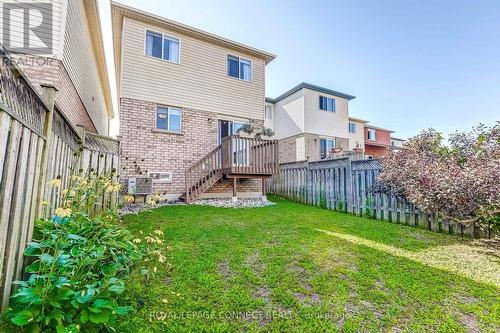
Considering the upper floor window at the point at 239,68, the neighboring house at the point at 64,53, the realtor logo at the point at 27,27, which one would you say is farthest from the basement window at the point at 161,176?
the upper floor window at the point at 239,68

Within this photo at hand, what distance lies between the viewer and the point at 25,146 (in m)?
1.80

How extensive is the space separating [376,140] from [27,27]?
28.1 meters

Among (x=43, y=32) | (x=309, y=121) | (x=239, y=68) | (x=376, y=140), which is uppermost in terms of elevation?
(x=239, y=68)

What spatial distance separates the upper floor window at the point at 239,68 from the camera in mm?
10695

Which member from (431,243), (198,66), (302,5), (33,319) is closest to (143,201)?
(198,66)

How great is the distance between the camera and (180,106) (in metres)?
9.38

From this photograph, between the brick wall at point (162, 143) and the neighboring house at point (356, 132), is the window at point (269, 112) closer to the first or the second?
the neighboring house at point (356, 132)

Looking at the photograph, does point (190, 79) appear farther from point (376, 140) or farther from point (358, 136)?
point (376, 140)

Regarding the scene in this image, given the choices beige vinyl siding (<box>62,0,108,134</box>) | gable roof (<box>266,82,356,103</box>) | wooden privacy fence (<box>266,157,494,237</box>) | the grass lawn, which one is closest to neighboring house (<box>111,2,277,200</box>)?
beige vinyl siding (<box>62,0,108,134</box>)

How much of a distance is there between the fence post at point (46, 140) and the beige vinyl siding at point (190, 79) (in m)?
6.91

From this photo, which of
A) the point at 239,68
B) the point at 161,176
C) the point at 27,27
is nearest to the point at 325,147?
the point at 239,68

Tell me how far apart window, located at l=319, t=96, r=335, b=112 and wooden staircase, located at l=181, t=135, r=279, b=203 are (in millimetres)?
11039

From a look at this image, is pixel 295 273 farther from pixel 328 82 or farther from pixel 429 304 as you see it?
pixel 328 82

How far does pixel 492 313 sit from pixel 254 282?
2.16m
